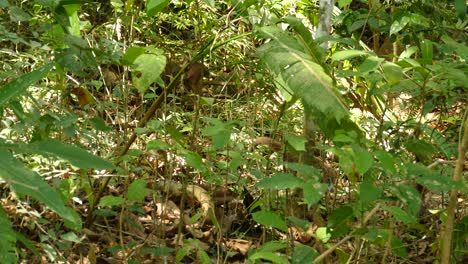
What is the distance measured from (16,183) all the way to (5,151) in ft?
0.33

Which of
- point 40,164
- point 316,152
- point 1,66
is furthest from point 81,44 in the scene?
point 316,152

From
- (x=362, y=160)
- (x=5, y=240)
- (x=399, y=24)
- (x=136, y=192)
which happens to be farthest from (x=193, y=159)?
(x=5, y=240)

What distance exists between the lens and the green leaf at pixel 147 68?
2834 mm

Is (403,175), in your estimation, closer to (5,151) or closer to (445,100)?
(445,100)

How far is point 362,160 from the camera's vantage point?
2.25 metres

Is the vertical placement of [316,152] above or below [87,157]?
below

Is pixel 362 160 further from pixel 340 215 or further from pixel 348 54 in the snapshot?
pixel 348 54

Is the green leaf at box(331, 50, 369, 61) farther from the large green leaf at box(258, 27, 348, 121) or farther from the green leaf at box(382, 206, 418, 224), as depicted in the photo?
the green leaf at box(382, 206, 418, 224)

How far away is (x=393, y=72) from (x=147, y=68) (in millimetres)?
920

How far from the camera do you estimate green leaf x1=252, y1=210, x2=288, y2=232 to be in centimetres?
263

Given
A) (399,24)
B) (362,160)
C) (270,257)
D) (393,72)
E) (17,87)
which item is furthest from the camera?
(399,24)

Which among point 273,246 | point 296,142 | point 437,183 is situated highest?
point 437,183

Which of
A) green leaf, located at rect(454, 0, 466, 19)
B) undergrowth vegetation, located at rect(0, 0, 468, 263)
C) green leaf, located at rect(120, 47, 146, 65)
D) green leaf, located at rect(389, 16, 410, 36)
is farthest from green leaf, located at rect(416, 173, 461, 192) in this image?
green leaf, located at rect(120, 47, 146, 65)

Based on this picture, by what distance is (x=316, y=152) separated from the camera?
4270 millimetres
